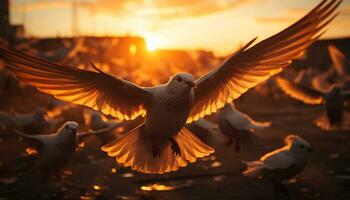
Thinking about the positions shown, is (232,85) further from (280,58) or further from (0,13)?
(0,13)

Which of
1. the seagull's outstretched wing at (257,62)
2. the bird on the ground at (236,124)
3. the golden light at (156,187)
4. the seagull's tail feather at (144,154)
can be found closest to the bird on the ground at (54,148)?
the seagull's tail feather at (144,154)

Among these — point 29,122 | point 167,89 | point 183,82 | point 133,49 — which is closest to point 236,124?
point 167,89

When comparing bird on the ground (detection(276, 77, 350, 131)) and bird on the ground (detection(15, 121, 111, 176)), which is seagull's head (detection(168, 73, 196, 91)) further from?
bird on the ground (detection(276, 77, 350, 131))

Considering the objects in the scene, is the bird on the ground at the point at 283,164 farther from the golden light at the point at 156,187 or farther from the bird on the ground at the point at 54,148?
the bird on the ground at the point at 54,148

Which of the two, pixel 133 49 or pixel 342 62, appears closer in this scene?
pixel 342 62

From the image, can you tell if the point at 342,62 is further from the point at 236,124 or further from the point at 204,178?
the point at 204,178

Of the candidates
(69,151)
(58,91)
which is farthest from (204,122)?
(58,91)
